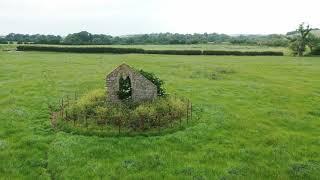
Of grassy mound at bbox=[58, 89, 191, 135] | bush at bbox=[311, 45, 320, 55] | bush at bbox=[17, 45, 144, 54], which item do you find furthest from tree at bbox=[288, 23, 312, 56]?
grassy mound at bbox=[58, 89, 191, 135]

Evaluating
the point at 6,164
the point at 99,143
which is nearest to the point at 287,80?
the point at 99,143

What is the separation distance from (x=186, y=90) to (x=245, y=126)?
1617cm

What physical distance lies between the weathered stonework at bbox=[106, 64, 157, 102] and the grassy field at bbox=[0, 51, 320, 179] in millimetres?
4870

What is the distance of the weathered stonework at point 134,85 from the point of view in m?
36.6

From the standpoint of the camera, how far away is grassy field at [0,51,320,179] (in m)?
24.6

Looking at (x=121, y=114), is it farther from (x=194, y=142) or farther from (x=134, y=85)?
(x=194, y=142)

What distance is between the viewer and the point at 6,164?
25.4 meters

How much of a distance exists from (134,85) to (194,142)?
9.25 metres

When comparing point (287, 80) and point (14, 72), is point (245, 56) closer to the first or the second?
point (287, 80)

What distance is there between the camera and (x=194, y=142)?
29297mm

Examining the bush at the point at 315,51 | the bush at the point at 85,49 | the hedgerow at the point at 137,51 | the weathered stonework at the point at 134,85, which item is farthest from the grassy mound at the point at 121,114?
the bush at the point at 315,51

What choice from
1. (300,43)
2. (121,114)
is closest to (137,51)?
(300,43)

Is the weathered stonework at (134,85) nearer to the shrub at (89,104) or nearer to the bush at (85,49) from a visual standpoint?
the shrub at (89,104)

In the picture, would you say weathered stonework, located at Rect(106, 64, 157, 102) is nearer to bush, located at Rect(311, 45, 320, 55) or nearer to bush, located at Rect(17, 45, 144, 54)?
bush, located at Rect(17, 45, 144, 54)
